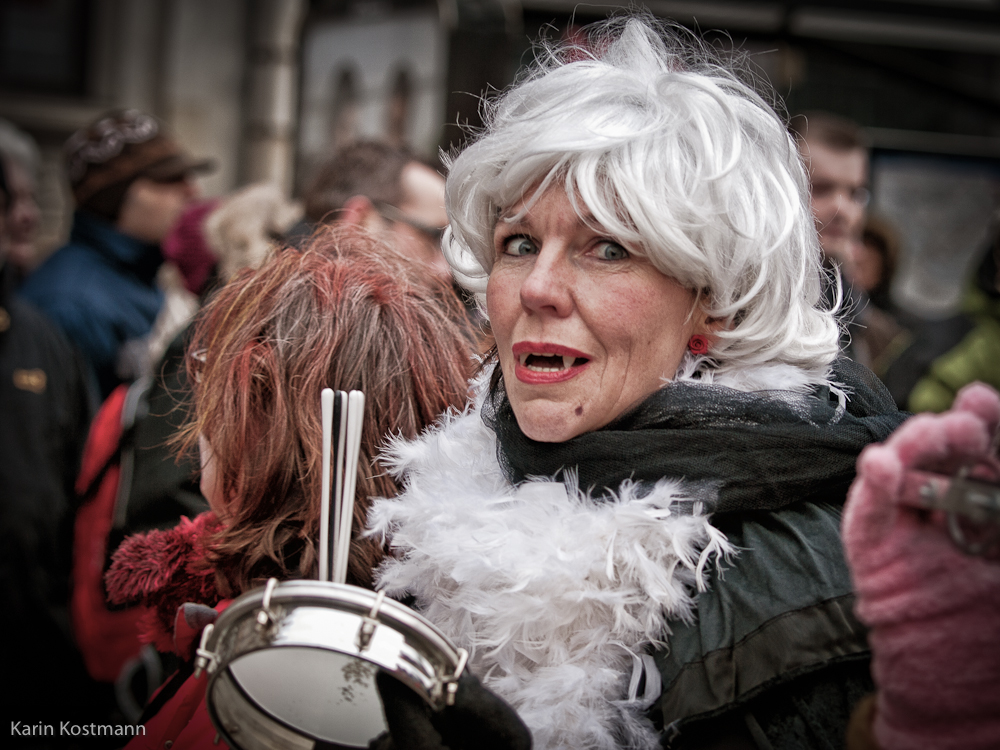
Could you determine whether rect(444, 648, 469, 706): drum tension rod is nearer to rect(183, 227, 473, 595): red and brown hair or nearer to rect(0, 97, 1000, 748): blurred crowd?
rect(183, 227, 473, 595): red and brown hair

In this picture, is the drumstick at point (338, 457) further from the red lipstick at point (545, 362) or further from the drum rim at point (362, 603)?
the red lipstick at point (545, 362)

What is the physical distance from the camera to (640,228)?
1.21 metres

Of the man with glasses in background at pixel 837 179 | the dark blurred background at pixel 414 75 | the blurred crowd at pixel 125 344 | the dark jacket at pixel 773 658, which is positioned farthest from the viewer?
the dark blurred background at pixel 414 75

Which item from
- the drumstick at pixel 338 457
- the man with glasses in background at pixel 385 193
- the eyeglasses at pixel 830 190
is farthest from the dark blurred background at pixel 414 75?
the drumstick at pixel 338 457

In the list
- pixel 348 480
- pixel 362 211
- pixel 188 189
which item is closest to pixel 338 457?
pixel 348 480

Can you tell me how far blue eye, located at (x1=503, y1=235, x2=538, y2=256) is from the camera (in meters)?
1.37

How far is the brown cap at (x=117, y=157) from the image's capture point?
362cm

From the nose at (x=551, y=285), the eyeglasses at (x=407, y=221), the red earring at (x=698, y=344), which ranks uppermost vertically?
the nose at (x=551, y=285)

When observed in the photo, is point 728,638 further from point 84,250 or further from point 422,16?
point 422,16

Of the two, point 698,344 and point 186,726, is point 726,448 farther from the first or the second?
point 186,726

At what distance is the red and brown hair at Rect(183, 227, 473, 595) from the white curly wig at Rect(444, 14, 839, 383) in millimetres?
236

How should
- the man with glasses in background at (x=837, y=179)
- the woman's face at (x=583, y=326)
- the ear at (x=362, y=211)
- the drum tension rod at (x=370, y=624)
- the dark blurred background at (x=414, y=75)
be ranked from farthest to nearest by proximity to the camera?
the dark blurred background at (x=414, y=75)
the man with glasses in background at (x=837, y=179)
the ear at (x=362, y=211)
the woman's face at (x=583, y=326)
the drum tension rod at (x=370, y=624)

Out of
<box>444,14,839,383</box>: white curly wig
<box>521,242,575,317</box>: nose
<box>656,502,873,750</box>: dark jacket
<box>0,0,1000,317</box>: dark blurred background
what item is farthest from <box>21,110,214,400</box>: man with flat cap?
<box>656,502,873,750</box>: dark jacket

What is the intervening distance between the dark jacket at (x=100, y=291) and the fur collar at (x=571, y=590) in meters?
2.48
